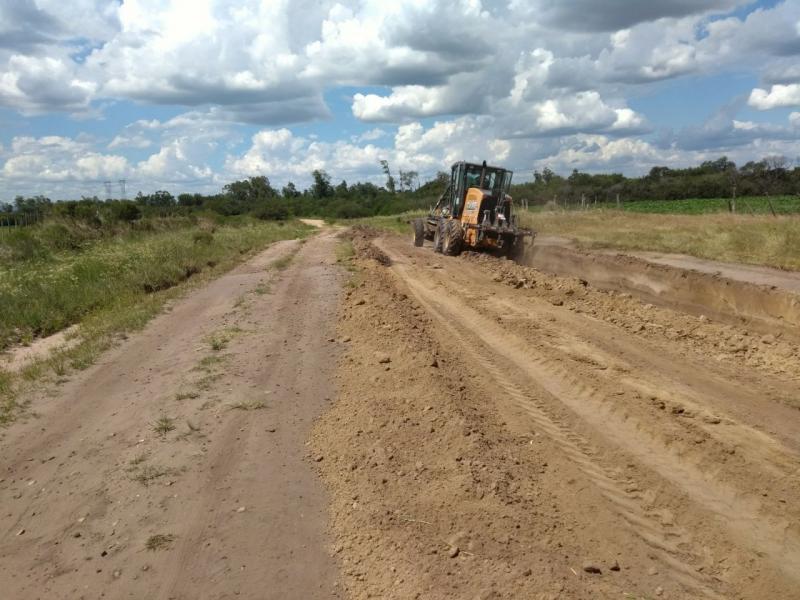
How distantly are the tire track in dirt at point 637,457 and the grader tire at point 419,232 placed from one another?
16.0 m

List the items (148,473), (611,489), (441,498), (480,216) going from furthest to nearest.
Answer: (480,216)
(148,473)
(611,489)
(441,498)

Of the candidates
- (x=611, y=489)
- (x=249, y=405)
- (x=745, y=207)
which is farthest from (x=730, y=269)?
(x=745, y=207)

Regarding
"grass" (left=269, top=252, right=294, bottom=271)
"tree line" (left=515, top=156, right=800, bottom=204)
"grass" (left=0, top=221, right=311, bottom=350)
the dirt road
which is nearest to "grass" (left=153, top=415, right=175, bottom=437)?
the dirt road

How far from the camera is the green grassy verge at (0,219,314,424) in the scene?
29.0 feet

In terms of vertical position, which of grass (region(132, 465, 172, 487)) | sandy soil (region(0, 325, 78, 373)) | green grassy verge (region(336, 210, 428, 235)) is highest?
green grassy verge (region(336, 210, 428, 235))

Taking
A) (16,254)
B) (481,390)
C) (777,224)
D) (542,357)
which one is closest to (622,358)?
(542,357)

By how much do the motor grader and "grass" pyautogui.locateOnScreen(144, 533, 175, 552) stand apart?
16.0 metres

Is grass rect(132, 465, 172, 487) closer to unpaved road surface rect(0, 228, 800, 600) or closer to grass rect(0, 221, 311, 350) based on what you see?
unpaved road surface rect(0, 228, 800, 600)

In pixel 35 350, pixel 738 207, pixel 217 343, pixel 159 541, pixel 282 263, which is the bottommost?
pixel 35 350

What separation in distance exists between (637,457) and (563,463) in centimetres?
68

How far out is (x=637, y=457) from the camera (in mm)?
5363

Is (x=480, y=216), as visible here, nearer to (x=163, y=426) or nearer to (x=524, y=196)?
(x=163, y=426)

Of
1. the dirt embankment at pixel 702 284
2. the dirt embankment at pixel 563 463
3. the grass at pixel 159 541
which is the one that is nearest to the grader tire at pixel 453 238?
the dirt embankment at pixel 702 284

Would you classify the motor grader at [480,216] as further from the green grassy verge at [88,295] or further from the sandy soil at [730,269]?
the green grassy verge at [88,295]
